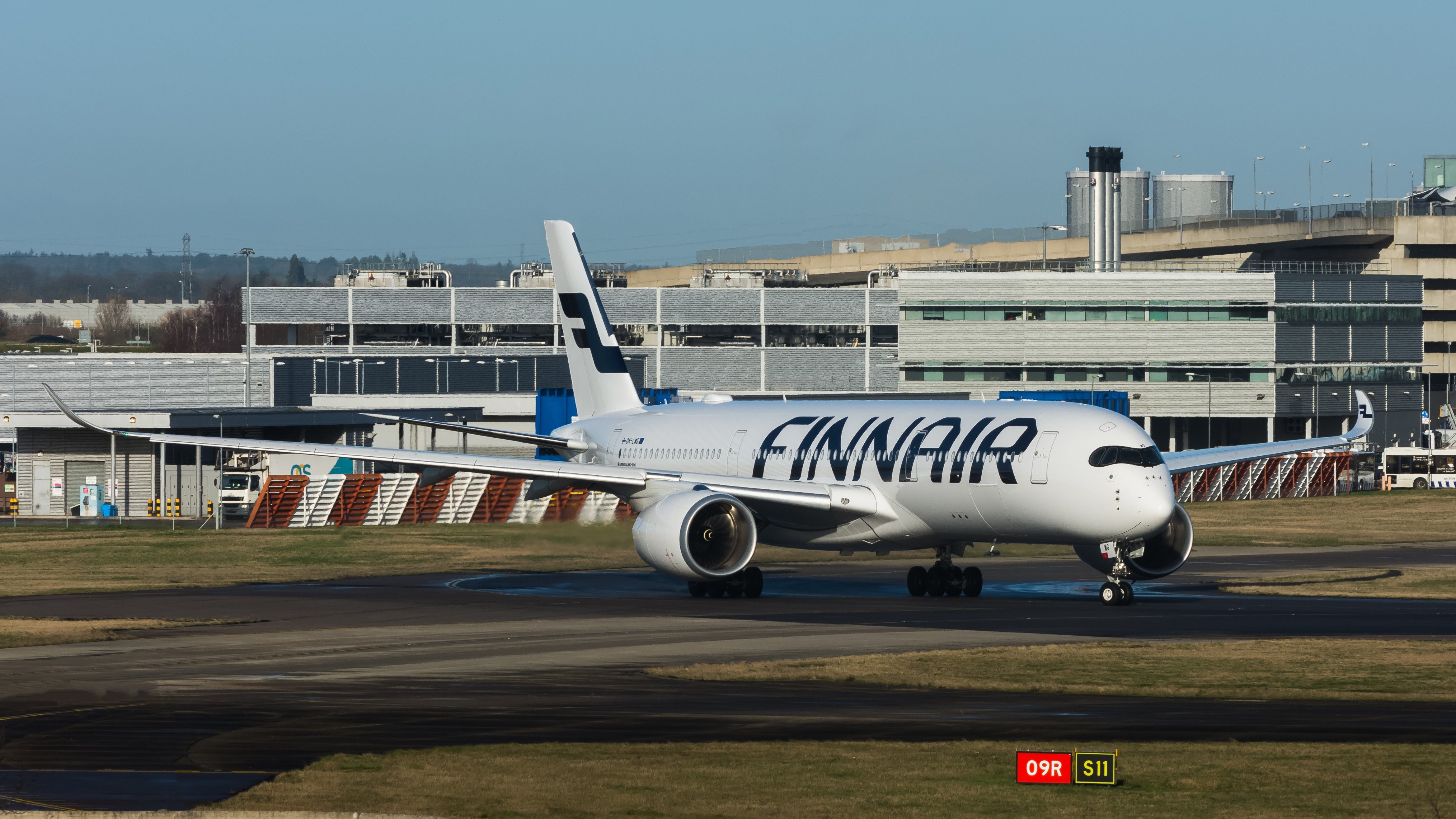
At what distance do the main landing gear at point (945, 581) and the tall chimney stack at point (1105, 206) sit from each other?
112438 mm

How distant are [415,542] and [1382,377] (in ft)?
336

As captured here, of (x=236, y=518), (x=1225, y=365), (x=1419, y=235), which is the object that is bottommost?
(x=236, y=518)

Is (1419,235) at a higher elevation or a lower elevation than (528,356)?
higher

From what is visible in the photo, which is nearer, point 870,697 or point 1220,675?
point 870,697

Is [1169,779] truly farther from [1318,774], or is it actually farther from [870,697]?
[870,697]

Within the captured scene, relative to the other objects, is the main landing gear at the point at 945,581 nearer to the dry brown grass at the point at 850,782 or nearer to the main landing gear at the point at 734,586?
the main landing gear at the point at 734,586

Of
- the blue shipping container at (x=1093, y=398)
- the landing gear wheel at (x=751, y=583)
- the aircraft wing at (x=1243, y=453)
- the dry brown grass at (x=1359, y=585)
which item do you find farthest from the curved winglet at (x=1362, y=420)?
the blue shipping container at (x=1093, y=398)

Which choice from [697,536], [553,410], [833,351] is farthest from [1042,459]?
[833,351]

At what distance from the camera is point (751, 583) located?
134 feet

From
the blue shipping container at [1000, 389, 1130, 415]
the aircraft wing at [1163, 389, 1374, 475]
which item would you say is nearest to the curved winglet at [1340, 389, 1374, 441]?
the aircraft wing at [1163, 389, 1374, 475]

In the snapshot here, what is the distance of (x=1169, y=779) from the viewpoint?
656 inches

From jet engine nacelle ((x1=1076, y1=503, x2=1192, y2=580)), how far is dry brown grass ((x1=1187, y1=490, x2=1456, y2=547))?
76.7ft

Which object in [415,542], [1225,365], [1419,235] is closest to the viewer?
[415,542]

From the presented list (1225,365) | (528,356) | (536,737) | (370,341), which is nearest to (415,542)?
(536,737)
